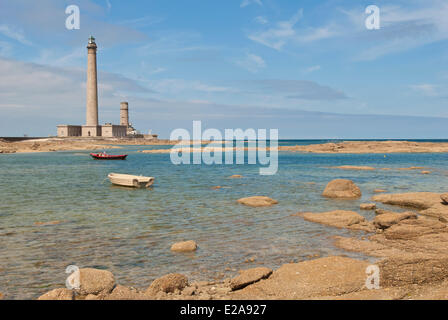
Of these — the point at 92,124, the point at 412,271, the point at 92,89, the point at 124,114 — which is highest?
the point at 92,89

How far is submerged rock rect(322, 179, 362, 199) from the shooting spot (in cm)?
2689

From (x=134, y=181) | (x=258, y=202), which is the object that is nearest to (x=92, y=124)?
(x=134, y=181)

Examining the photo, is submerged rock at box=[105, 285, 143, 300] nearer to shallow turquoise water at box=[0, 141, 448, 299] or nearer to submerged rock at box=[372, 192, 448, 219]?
shallow turquoise water at box=[0, 141, 448, 299]

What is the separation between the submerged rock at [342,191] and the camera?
2689 centimetres

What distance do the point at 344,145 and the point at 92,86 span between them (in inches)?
3770

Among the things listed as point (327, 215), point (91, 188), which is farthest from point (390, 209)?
point (91, 188)

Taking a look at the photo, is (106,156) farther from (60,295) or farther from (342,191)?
(60,295)

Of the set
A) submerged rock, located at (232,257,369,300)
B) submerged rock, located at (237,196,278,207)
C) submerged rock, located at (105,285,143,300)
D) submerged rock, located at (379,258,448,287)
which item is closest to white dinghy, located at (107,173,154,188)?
submerged rock, located at (237,196,278,207)

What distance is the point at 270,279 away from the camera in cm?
1016

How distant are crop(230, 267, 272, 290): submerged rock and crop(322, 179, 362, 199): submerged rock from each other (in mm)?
18038

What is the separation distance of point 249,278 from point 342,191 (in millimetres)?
19229

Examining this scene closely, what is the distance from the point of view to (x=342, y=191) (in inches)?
1072

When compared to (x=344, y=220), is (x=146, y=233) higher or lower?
lower

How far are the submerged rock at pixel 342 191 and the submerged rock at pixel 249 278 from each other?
18038mm
